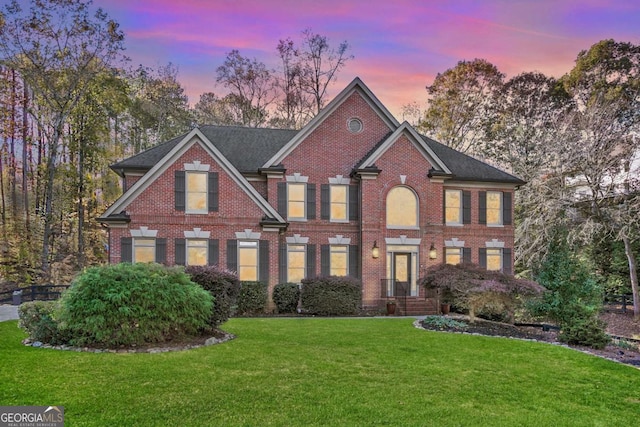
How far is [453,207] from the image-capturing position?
20.9 m

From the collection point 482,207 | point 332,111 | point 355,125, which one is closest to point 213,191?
point 332,111

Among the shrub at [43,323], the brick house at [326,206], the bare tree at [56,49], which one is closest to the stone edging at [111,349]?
the shrub at [43,323]

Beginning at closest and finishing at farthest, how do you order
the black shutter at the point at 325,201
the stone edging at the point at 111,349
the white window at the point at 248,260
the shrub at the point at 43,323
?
1. the stone edging at the point at 111,349
2. the shrub at the point at 43,323
3. the white window at the point at 248,260
4. the black shutter at the point at 325,201

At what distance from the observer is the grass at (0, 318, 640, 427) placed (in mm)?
5332

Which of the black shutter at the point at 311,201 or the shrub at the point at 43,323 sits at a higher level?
the black shutter at the point at 311,201

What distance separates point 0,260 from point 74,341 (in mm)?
22737

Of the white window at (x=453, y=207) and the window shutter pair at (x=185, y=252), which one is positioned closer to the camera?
the window shutter pair at (x=185, y=252)

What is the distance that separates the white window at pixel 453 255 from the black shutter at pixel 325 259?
569 cm

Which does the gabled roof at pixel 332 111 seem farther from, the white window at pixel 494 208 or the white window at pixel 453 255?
the white window at pixel 453 255

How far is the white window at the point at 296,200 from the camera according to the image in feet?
64.2

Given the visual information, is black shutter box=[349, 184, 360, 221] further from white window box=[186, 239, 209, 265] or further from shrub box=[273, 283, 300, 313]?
white window box=[186, 239, 209, 265]

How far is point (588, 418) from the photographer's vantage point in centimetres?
568

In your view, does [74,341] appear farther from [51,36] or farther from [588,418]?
[51,36]

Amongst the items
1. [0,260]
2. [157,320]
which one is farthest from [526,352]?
[0,260]
